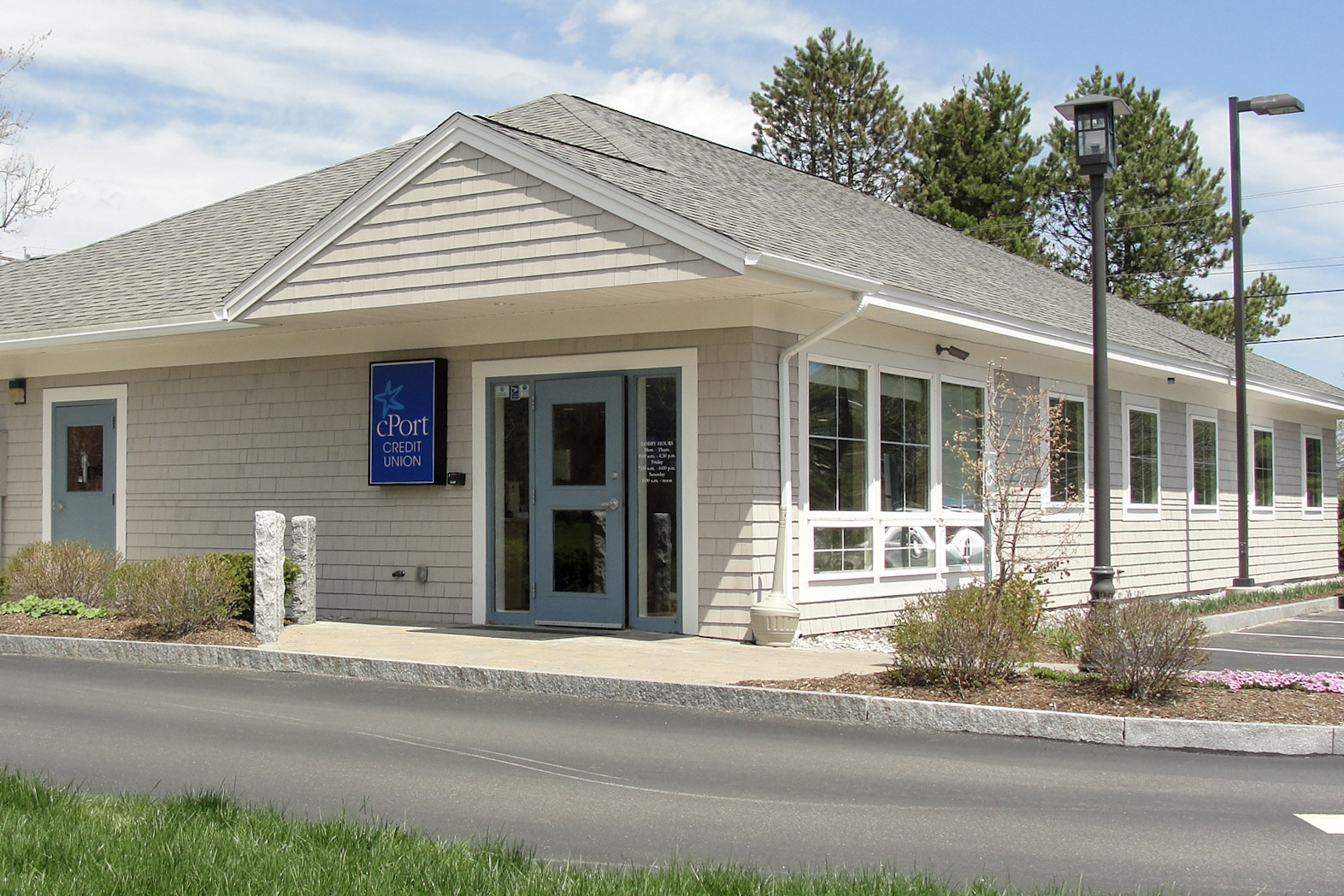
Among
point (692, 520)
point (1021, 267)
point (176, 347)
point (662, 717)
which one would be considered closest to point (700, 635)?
point (692, 520)

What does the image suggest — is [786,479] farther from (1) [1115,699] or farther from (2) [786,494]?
(1) [1115,699]

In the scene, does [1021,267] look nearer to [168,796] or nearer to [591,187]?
[591,187]

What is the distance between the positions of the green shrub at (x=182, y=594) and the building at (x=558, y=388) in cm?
225

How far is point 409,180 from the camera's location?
12844 mm

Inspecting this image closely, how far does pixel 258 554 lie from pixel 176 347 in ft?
16.3

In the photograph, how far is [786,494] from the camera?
12.7 m

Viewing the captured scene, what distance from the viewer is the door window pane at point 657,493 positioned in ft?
42.6

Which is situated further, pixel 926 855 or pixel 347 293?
pixel 347 293

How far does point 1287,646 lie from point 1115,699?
22.0 feet

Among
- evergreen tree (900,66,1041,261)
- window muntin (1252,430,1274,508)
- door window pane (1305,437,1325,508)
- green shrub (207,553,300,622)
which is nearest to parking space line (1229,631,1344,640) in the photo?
window muntin (1252,430,1274,508)

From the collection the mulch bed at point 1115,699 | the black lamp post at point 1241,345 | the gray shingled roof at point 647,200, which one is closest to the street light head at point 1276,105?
the black lamp post at point 1241,345

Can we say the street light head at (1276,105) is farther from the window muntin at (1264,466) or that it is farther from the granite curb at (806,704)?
the granite curb at (806,704)

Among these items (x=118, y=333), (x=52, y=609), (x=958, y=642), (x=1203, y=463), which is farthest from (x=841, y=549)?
(x=1203, y=463)

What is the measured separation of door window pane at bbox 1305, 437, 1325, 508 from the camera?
2612 centimetres
